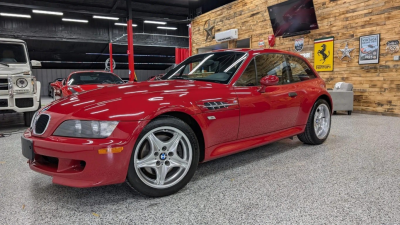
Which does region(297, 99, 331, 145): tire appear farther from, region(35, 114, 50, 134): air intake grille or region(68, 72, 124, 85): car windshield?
region(68, 72, 124, 85): car windshield

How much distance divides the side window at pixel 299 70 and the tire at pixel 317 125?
373 mm

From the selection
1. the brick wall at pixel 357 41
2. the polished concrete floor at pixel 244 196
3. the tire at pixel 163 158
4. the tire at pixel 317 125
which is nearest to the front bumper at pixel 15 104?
the polished concrete floor at pixel 244 196

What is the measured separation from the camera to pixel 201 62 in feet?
9.93

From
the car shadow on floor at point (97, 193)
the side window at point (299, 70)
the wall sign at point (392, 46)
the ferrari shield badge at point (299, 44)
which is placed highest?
the ferrari shield badge at point (299, 44)

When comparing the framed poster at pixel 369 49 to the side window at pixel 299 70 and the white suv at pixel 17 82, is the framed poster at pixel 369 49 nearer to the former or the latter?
the side window at pixel 299 70

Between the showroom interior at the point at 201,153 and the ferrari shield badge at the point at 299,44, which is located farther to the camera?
the ferrari shield badge at the point at 299,44

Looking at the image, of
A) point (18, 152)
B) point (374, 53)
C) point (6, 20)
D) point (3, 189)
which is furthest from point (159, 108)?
point (6, 20)

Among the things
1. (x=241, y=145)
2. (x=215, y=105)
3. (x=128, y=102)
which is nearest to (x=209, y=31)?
(x=241, y=145)

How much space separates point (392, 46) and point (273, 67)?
5698mm

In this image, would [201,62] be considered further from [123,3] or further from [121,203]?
[123,3]

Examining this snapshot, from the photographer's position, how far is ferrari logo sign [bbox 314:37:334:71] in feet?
27.3

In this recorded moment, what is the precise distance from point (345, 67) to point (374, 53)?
919 mm

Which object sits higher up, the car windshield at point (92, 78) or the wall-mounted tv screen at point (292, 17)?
the wall-mounted tv screen at point (292, 17)

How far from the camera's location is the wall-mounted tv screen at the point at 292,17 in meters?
8.67
